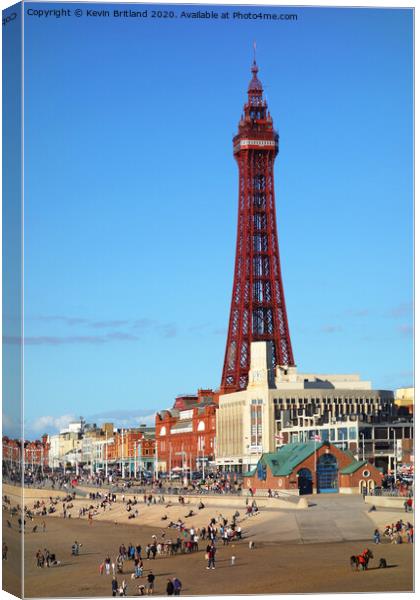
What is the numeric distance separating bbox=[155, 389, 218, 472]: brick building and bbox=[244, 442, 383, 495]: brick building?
78.1ft

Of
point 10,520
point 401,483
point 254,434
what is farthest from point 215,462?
point 10,520

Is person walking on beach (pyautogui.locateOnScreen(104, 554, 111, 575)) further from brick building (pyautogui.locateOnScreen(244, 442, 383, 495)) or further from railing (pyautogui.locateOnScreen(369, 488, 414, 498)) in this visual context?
brick building (pyautogui.locateOnScreen(244, 442, 383, 495))

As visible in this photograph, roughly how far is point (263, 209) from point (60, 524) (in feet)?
120

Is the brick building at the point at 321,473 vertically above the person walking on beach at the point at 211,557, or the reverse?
the brick building at the point at 321,473

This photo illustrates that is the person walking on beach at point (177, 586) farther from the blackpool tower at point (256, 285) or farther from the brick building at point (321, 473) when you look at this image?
the blackpool tower at point (256, 285)

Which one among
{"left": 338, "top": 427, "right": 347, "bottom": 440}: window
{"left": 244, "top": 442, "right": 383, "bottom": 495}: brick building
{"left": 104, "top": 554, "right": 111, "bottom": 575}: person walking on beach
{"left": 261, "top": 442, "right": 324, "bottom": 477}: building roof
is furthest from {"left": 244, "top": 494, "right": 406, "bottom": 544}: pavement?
{"left": 338, "top": 427, "right": 347, "bottom": 440}: window

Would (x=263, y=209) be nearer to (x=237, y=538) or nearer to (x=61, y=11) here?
(x=237, y=538)

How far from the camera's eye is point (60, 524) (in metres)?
45.4

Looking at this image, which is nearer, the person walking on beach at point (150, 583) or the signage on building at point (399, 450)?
the person walking on beach at point (150, 583)

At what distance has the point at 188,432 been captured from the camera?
251 ft

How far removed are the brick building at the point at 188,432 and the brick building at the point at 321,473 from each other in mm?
23818

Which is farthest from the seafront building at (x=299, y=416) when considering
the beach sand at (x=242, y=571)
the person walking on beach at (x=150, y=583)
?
the person walking on beach at (x=150, y=583)

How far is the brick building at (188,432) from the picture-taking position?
73500 millimetres

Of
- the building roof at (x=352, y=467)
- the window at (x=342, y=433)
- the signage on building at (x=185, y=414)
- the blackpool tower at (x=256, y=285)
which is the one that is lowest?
the building roof at (x=352, y=467)
